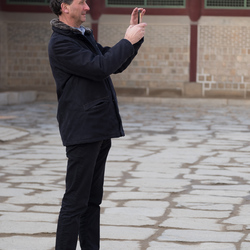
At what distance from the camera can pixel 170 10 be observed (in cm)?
1931

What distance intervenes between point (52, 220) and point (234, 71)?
15.2m

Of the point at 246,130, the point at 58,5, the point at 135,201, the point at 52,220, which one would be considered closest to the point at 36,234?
the point at 52,220

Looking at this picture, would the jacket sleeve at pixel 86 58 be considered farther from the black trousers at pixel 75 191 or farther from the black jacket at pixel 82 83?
the black trousers at pixel 75 191

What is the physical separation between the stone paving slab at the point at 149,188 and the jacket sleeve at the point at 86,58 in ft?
4.17

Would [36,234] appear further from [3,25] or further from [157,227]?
[3,25]

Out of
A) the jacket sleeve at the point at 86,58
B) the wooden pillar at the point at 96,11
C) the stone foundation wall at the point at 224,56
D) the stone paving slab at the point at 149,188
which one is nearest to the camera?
the jacket sleeve at the point at 86,58

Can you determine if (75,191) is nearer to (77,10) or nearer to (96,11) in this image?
(77,10)

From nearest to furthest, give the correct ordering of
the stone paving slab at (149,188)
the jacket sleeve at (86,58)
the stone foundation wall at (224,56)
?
the jacket sleeve at (86,58) → the stone paving slab at (149,188) → the stone foundation wall at (224,56)

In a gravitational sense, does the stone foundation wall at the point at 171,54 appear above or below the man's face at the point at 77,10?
below

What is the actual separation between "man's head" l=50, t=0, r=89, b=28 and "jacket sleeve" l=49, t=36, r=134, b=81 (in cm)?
11

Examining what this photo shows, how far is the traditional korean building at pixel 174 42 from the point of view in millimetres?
19125

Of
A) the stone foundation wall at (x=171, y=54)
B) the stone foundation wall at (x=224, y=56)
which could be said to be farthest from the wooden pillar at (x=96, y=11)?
the stone foundation wall at (x=224, y=56)

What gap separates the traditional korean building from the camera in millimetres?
19125

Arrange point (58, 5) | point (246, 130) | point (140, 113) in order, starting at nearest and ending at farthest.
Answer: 1. point (58, 5)
2. point (246, 130)
3. point (140, 113)
